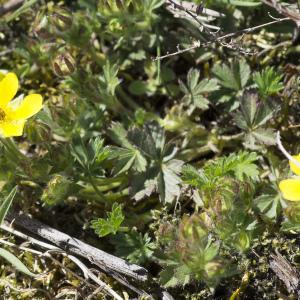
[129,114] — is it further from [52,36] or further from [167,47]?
[52,36]

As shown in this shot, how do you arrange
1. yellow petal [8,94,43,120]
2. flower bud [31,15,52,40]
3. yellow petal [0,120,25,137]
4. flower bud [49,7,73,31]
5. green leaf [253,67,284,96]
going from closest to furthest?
1. yellow petal [0,120,25,137]
2. yellow petal [8,94,43,120]
3. green leaf [253,67,284,96]
4. flower bud [49,7,73,31]
5. flower bud [31,15,52,40]

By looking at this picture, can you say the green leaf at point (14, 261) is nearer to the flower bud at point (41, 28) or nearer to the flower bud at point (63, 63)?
the flower bud at point (63, 63)

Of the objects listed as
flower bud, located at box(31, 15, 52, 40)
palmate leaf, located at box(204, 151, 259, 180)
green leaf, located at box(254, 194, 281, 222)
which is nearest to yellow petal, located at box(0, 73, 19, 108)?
flower bud, located at box(31, 15, 52, 40)

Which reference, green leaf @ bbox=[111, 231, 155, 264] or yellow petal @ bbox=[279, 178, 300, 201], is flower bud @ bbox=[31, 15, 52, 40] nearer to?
green leaf @ bbox=[111, 231, 155, 264]

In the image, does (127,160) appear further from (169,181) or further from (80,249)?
(80,249)

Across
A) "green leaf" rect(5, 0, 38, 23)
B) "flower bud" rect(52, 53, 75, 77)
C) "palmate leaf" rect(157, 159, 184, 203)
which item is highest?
"green leaf" rect(5, 0, 38, 23)

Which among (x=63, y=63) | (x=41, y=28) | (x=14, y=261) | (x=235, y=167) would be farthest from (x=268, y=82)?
(x=14, y=261)

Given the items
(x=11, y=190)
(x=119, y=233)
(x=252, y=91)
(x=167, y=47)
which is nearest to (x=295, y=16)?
(x=252, y=91)
